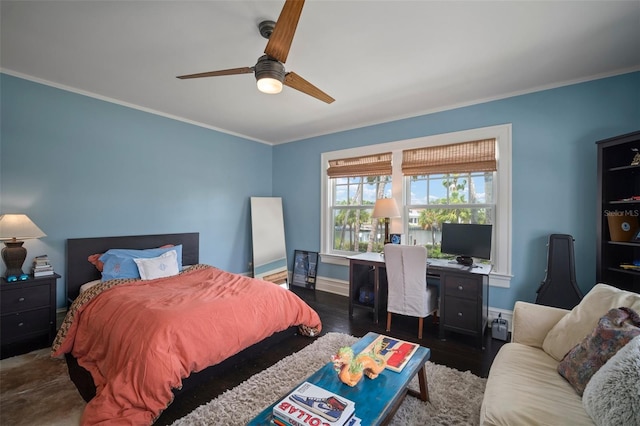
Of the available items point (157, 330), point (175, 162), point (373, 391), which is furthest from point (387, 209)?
point (175, 162)

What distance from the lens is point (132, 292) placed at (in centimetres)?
258

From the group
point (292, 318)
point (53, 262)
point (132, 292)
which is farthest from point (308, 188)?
point (53, 262)

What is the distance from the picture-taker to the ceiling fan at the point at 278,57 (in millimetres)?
1438

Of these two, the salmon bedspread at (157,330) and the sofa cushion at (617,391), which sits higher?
the sofa cushion at (617,391)

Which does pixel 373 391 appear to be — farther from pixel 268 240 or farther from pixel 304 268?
pixel 268 240

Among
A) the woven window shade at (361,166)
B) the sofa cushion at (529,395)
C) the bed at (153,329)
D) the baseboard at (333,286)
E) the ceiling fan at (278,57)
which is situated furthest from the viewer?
the baseboard at (333,286)

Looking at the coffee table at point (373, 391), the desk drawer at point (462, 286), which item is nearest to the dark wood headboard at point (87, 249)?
the coffee table at point (373, 391)

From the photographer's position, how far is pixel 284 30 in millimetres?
1532

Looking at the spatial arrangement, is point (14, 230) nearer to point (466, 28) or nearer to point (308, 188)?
point (308, 188)

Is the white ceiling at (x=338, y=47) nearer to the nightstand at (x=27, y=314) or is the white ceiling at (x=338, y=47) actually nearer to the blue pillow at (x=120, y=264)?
the blue pillow at (x=120, y=264)

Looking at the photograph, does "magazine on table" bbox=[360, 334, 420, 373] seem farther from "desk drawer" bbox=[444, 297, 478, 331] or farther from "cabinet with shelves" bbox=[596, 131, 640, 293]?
"cabinet with shelves" bbox=[596, 131, 640, 293]

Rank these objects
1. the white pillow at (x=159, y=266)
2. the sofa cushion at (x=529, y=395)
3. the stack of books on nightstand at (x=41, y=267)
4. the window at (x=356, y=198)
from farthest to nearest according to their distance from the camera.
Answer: the window at (x=356, y=198)
the white pillow at (x=159, y=266)
the stack of books on nightstand at (x=41, y=267)
the sofa cushion at (x=529, y=395)

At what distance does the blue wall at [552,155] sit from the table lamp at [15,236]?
443 cm

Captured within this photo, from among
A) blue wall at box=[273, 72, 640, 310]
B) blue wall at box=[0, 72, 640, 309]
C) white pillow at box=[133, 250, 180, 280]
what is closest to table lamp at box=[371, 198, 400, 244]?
blue wall at box=[0, 72, 640, 309]
